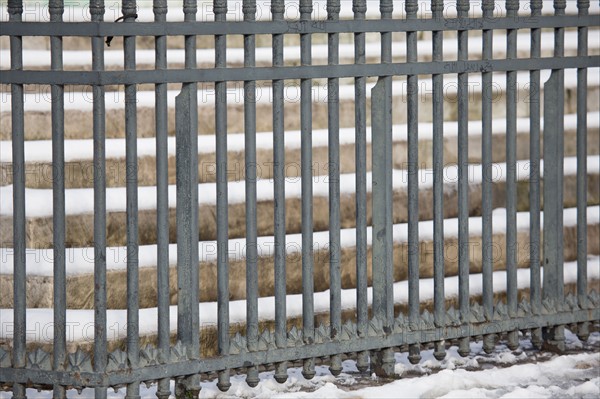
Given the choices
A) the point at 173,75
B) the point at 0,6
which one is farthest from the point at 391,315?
the point at 0,6

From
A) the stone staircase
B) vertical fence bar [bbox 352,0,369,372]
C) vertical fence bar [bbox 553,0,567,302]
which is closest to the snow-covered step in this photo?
the stone staircase

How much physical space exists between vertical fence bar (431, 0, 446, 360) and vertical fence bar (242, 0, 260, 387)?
1.02m

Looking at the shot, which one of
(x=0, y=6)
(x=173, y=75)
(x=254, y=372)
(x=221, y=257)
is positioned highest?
(x=0, y=6)

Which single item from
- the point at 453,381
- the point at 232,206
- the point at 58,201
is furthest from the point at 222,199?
the point at 453,381

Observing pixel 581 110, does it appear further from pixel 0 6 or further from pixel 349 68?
pixel 0 6

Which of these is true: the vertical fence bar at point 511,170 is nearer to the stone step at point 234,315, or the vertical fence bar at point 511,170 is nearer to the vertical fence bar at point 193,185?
the stone step at point 234,315

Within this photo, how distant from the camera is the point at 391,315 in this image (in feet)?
19.9

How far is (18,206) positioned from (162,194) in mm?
658

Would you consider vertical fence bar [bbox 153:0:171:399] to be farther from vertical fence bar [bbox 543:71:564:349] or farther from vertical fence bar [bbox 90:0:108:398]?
vertical fence bar [bbox 543:71:564:349]

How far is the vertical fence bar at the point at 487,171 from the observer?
245 inches

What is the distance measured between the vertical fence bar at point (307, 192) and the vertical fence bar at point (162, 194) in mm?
703

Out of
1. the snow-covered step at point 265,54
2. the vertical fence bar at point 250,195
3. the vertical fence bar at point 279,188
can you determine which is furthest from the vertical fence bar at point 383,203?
the snow-covered step at point 265,54

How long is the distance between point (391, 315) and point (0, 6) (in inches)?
157

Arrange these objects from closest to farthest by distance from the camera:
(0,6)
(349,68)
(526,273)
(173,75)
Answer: (173,75)
(349,68)
(526,273)
(0,6)
